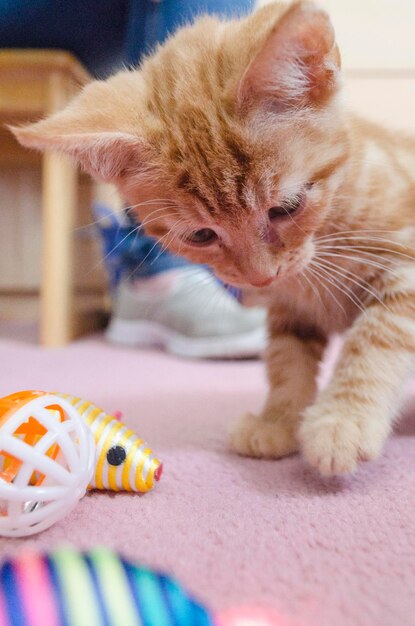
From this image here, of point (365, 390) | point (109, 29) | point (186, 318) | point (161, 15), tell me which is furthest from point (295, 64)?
point (109, 29)

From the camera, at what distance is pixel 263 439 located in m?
0.78

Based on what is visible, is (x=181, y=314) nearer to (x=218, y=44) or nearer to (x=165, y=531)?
(x=218, y=44)

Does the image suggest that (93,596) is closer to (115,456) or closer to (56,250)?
(115,456)

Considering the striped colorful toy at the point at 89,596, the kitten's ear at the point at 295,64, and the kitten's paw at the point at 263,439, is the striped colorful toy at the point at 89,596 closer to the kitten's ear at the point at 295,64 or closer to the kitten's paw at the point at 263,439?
the kitten's paw at the point at 263,439

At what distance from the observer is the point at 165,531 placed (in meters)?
0.55

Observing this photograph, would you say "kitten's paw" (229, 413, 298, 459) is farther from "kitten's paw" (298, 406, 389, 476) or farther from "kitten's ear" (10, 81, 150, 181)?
"kitten's ear" (10, 81, 150, 181)

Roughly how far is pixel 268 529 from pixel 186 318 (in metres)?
1.10

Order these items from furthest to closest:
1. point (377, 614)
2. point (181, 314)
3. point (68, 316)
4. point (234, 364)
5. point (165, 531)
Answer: point (68, 316), point (181, 314), point (234, 364), point (165, 531), point (377, 614)

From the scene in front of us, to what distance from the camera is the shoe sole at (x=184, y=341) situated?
153cm

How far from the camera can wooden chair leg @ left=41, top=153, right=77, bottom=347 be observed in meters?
1.70

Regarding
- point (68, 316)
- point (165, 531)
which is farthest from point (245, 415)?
point (68, 316)

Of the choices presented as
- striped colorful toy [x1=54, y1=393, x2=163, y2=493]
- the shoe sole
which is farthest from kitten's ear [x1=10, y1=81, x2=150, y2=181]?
the shoe sole

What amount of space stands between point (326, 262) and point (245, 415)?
251 mm

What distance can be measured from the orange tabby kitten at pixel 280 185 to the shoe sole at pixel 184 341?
2.11ft
